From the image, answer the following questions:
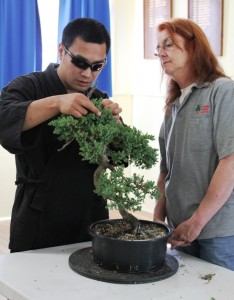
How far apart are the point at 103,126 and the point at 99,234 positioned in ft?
1.06

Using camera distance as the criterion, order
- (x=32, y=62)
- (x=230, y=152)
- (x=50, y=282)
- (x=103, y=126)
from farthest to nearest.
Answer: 1. (x=32, y=62)
2. (x=230, y=152)
3. (x=103, y=126)
4. (x=50, y=282)

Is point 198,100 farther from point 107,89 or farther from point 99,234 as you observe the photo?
point 107,89

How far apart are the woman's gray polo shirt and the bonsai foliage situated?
22 centimetres

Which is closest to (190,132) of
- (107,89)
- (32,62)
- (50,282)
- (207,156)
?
(207,156)

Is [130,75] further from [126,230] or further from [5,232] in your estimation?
[126,230]

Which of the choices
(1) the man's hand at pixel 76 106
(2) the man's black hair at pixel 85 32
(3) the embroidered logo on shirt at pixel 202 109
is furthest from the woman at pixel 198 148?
(1) the man's hand at pixel 76 106

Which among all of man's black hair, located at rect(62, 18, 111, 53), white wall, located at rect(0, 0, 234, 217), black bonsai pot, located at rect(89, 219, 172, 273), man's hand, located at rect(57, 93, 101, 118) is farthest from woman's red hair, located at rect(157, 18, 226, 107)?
white wall, located at rect(0, 0, 234, 217)

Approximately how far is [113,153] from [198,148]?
33cm

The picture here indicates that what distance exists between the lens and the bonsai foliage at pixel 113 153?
1310mm

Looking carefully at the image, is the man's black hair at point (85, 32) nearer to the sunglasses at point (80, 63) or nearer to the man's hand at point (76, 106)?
the sunglasses at point (80, 63)

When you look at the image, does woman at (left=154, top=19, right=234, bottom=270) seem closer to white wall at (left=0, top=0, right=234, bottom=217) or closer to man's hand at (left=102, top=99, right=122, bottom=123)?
man's hand at (left=102, top=99, right=122, bottom=123)

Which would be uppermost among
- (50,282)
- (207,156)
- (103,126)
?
(103,126)

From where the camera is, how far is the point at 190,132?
1601 mm

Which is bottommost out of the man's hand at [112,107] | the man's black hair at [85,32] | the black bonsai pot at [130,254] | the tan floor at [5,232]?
the tan floor at [5,232]
